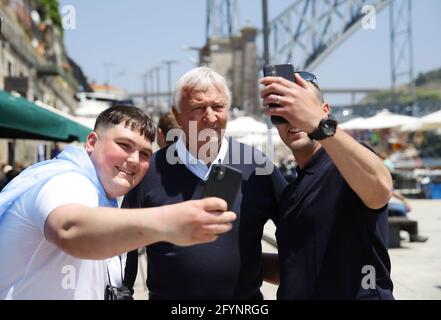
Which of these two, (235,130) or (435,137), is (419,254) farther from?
(435,137)

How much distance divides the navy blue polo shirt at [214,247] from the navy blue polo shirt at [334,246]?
0.24 meters

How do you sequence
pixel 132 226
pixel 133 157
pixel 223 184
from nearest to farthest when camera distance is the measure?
pixel 132 226, pixel 223 184, pixel 133 157

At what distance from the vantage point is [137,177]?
6.19 ft

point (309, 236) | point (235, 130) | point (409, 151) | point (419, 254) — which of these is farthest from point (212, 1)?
point (309, 236)

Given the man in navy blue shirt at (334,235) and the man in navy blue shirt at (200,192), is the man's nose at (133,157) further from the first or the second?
the man in navy blue shirt at (200,192)

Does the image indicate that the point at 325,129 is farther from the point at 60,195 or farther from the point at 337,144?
the point at 60,195

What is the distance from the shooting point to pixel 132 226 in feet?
4.51

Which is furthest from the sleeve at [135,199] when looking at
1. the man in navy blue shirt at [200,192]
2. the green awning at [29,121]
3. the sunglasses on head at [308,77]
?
the green awning at [29,121]

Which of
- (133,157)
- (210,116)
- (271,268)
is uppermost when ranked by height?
(210,116)

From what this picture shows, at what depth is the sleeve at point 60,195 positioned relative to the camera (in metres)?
1.52

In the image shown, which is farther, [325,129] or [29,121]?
[29,121]

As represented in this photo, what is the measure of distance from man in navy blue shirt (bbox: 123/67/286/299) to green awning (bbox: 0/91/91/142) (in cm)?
432

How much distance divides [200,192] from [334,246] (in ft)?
2.02

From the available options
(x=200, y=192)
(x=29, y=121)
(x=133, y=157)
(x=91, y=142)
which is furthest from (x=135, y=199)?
(x=29, y=121)
